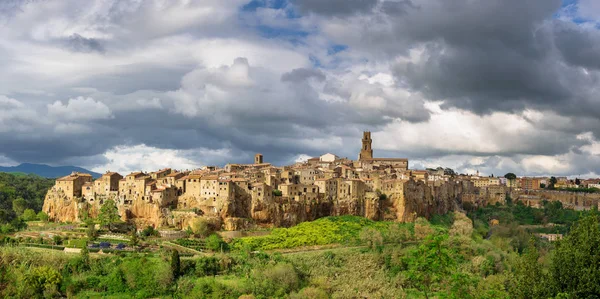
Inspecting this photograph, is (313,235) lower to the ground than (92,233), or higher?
lower

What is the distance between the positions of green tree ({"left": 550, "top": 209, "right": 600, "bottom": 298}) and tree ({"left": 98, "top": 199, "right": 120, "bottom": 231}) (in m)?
39.1

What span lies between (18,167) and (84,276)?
150m

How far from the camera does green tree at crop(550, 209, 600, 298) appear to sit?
2081 centimetres

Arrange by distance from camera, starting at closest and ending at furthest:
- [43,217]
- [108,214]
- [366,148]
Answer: [108,214] < [43,217] < [366,148]

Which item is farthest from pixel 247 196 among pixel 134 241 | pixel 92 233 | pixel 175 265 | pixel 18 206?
pixel 18 206

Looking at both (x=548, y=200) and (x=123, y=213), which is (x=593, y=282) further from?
(x=548, y=200)

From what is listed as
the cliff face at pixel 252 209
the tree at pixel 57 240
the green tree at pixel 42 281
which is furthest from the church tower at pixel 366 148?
the green tree at pixel 42 281

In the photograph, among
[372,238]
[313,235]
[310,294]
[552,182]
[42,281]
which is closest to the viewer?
[310,294]

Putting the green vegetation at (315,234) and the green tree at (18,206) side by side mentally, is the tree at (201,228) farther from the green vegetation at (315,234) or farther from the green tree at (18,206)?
the green tree at (18,206)

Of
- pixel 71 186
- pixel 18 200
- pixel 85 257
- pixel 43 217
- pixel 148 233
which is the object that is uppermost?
pixel 71 186

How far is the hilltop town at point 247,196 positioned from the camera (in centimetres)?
5212

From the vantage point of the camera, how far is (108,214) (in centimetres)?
5116

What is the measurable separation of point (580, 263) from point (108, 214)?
135 ft

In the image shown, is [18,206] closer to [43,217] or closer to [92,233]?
[43,217]
